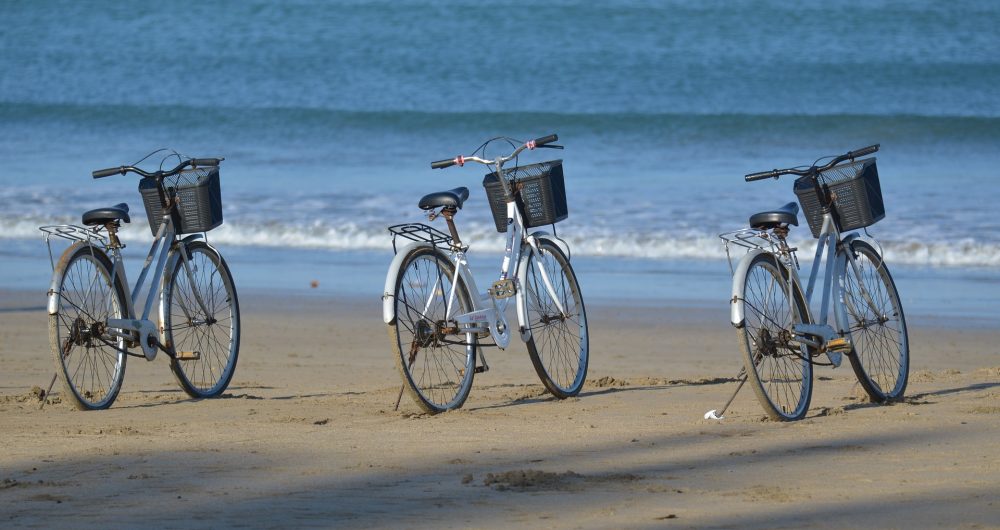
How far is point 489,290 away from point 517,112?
2378 centimetres

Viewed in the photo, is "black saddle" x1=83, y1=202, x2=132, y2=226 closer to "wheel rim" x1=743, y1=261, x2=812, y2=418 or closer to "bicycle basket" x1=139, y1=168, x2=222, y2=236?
"bicycle basket" x1=139, y1=168, x2=222, y2=236

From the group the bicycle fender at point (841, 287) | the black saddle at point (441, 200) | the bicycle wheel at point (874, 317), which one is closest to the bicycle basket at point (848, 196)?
the bicycle fender at point (841, 287)

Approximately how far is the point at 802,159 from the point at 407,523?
20369mm

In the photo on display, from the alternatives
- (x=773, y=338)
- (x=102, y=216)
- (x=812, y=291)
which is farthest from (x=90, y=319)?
(x=812, y=291)

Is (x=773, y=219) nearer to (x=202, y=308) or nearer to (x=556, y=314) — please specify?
(x=556, y=314)

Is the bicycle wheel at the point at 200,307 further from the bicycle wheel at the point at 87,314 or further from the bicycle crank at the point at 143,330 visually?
the bicycle wheel at the point at 87,314

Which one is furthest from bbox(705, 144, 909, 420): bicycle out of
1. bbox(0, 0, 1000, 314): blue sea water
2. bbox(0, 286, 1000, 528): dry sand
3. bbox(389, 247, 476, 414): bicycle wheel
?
bbox(0, 0, 1000, 314): blue sea water

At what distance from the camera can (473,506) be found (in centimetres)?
408

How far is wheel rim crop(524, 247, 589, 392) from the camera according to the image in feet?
20.7

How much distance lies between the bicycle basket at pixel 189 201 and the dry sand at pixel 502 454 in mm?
857

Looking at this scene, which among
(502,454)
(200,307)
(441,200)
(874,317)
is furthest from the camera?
(200,307)

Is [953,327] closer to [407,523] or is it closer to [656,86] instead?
[407,523]

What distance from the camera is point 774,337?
18.5ft

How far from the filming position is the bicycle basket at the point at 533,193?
6.21 meters
